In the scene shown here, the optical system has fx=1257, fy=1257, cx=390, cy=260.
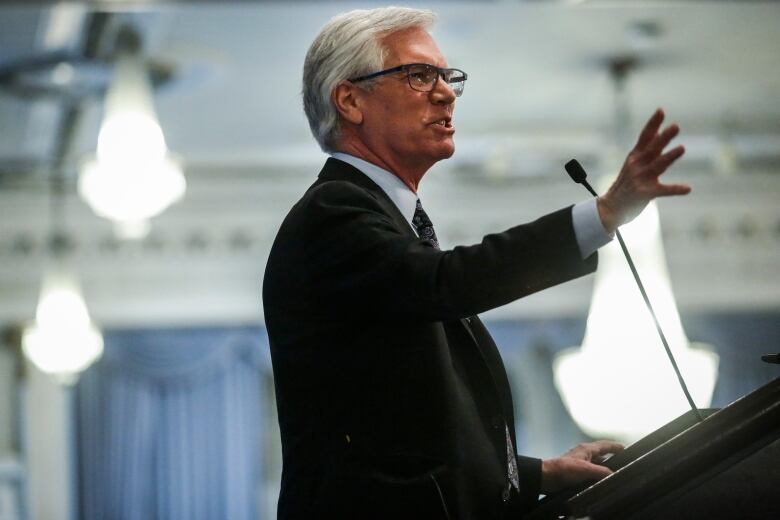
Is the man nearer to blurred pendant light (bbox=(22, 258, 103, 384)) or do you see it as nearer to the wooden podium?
the wooden podium

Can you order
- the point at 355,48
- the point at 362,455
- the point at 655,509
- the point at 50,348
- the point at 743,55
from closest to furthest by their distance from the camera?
1. the point at 655,509
2. the point at 362,455
3. the point at 355,48
4. the point at 743,55
5. the point at 50,348

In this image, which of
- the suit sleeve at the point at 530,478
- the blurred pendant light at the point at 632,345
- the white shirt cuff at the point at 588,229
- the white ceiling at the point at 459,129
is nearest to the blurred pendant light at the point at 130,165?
Result: the white ceiling at the point at 459,129

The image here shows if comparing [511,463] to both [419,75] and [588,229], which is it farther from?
[419,75]

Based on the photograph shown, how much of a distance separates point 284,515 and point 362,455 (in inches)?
5.3

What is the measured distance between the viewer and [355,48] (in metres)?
1.67

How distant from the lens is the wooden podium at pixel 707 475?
120 centimetres

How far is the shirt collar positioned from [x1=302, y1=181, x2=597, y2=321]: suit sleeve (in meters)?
0.17

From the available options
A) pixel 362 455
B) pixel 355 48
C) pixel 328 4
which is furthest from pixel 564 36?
pixel 362 455

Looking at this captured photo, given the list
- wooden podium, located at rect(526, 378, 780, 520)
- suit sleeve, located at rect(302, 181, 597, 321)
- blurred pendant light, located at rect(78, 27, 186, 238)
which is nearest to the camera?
wooden podium, located at rect(526, 378, 780, 520)

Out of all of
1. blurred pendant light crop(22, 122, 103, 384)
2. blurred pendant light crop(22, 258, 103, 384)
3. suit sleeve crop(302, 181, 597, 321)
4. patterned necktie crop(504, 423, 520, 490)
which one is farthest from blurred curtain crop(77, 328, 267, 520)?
suit sleeve crop(302, 181, 597, 321)

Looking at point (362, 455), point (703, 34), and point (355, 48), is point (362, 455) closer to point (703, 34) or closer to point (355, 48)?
point (355, 48)

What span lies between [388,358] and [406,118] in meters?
0.38

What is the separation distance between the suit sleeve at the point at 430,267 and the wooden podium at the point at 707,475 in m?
0.21

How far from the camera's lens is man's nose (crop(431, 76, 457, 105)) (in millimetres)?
1640
